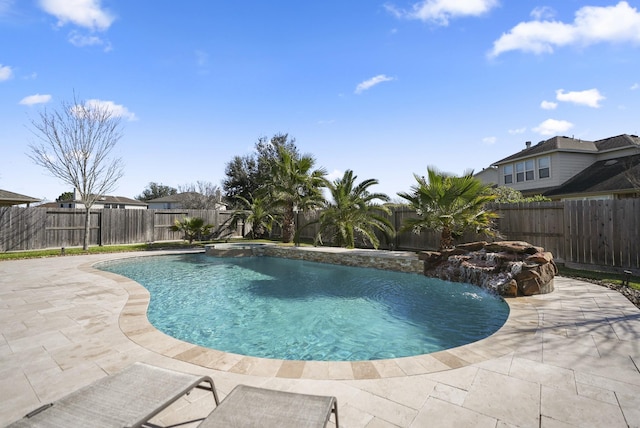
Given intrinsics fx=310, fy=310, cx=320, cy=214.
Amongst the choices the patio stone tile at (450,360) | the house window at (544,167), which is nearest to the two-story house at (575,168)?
the house window at (544,167)

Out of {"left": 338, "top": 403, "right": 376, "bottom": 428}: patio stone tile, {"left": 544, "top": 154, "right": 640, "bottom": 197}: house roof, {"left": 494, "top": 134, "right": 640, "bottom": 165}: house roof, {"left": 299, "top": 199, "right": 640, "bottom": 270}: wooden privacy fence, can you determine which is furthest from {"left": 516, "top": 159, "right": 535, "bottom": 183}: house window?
{"left": 338, "top": 403, "right": 376, "bottom": 428}: patio stone tile

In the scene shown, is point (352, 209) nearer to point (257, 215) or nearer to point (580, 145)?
point (257, 215)

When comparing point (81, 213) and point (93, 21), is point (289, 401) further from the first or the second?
point (81, 213)

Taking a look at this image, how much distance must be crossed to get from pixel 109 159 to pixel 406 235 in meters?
15.4

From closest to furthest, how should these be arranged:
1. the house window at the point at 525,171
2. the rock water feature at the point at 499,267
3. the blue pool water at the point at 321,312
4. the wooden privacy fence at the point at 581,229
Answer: the blue pool water at the point at 321,312, the rock water feature at the point at 499,267, the wooden privacy fence at the point at 581,229, the house window at the point at 525,171

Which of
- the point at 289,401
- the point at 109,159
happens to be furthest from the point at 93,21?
the point at 289,401

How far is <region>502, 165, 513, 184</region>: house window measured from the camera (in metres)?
22.0

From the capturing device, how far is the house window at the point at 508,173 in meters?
22.0

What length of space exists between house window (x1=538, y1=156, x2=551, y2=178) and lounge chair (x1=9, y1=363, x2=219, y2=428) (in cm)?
2342

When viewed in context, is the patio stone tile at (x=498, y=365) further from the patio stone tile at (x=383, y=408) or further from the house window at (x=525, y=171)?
the house window at (x=525, y=171)

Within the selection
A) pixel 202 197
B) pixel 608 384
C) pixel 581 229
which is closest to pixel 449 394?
Result: pixel 608 384

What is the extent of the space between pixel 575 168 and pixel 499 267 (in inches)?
683

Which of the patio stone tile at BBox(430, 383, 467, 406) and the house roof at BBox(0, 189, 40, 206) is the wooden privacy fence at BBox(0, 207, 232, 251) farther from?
the patio stone tile at BBox(430, 383, 467, 406)

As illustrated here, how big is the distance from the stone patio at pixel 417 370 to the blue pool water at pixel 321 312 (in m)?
0.65
